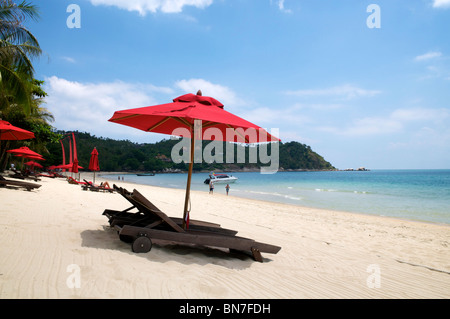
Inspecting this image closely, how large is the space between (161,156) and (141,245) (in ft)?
393

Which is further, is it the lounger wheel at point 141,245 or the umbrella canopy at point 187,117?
the lounger wheel at point 141,245

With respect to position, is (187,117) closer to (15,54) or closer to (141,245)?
(141,245)

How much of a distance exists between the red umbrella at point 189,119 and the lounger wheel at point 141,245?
697mm

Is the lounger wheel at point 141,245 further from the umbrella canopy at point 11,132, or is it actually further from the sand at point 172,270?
the umbrella canopy at point 11,132

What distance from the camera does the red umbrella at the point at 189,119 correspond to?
134 inches

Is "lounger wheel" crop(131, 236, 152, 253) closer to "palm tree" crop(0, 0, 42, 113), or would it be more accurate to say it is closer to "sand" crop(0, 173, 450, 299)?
"sand" crop(0, 173, 450, 299)

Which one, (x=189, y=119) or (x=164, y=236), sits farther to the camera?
(x=189, y=119)

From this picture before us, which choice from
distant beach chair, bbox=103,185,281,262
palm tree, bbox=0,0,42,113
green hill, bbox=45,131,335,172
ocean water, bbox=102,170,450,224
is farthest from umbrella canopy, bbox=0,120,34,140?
green hill, bbox=45,131,335,172

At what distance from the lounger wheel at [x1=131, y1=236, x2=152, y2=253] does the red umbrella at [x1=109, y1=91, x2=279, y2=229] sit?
697 millimetres

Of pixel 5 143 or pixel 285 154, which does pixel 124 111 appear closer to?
pixel 5 143

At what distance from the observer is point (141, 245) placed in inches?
139

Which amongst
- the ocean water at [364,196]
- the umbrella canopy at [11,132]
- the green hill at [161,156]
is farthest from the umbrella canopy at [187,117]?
the green hill at [161,156]

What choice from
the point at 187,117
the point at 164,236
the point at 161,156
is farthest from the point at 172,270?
the point at 161,156

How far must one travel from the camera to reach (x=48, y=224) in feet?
14.9
